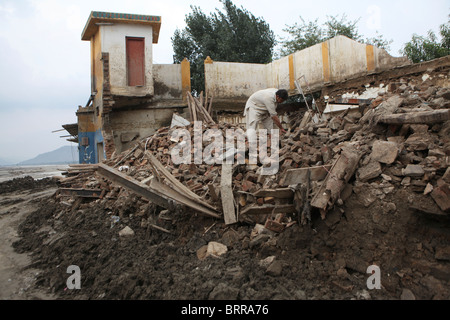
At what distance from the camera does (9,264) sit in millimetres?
4102

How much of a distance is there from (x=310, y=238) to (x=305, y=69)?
891cm

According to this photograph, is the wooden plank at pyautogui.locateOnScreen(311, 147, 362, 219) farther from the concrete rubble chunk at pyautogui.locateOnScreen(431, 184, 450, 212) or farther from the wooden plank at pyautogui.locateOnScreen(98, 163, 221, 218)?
the wooden plank at pyautogui.locateOnScreen(98, 163, 221, 218)

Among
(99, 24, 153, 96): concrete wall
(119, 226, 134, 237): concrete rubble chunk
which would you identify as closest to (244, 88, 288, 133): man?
(119, 226, 134, 237): concrete rubble chunk

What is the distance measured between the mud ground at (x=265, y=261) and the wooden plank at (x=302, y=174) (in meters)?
0.43

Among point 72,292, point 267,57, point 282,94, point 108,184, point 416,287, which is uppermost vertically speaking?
point 267,57

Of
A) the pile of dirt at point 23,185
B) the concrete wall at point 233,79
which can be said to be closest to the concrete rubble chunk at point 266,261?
the concrete wall at point 233,79

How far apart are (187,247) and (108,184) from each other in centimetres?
333

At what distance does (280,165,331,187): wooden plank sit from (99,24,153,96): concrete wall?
26.1 feet

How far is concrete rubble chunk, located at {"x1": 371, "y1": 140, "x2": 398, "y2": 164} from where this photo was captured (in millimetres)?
3414

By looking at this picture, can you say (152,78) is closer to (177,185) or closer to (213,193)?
(177,185)

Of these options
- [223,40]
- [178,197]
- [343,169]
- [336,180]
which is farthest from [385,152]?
[223,40]

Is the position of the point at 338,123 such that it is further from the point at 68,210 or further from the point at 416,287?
the point at 68,210
